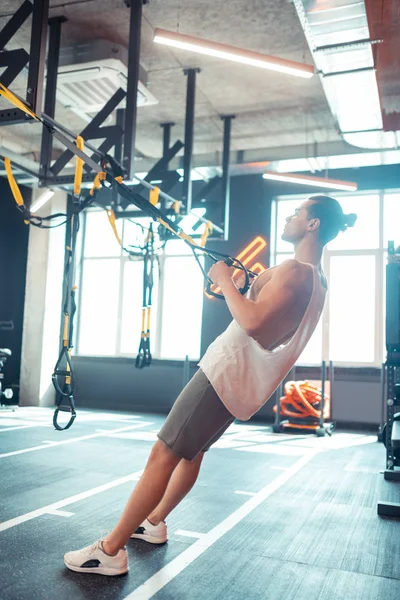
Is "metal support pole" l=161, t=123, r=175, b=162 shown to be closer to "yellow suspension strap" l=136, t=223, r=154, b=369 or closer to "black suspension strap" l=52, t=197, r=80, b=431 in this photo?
"yellow suspension strap" l=136, t=223, r=154, b=369

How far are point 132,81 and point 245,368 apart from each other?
11.6 feet

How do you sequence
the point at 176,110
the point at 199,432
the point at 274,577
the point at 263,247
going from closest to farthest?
the point at 199,432, the point at 274,577, the point at 176,110, the point at 263,247

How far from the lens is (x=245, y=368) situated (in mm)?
2004

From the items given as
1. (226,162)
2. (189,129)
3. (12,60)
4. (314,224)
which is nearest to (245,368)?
(314,224)

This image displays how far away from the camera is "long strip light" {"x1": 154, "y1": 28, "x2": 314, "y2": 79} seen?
4.00 metres

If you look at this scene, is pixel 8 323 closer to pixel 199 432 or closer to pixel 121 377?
pixel 121 377

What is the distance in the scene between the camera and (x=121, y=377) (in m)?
9.20

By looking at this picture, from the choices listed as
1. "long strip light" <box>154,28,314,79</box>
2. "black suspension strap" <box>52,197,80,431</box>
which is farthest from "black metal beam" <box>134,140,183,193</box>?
"black suspension strap" <box>52,197,80,431</box>

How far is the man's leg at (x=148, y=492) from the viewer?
1995 mm

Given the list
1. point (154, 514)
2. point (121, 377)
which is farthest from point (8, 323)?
point (154, 514)

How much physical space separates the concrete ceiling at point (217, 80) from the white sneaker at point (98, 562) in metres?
4.39

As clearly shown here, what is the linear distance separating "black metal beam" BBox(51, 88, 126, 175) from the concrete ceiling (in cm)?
64

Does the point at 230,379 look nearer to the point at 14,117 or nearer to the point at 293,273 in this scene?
the point at 293,273

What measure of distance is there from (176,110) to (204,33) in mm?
1780
